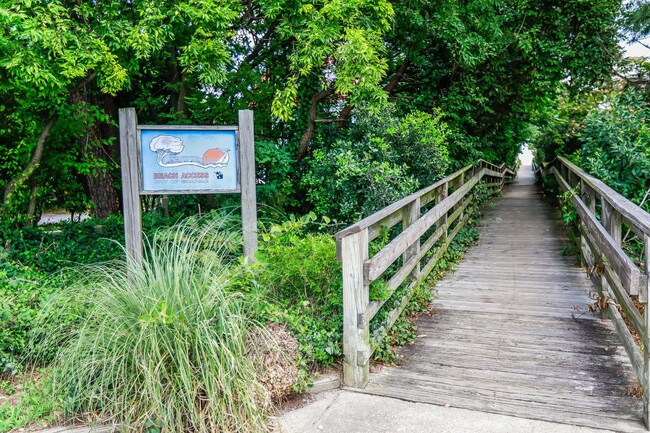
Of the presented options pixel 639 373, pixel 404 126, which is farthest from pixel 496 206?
pixel 639 373

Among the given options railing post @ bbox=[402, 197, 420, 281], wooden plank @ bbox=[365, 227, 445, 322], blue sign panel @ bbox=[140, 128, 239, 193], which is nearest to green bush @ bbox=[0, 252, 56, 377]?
blue sign panel @ bbox=[140, 128, 239, 193]

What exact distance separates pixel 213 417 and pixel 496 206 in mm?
10249

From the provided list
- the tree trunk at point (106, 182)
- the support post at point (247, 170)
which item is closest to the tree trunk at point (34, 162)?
the tree trunk at point (106, 182)

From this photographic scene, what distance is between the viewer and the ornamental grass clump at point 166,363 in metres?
2.61

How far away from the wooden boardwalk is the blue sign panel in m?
2.15

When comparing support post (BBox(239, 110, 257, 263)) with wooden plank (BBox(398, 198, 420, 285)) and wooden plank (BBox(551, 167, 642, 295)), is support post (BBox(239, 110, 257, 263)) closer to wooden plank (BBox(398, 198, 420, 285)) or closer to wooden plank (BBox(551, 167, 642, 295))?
wooden plank (BBox(398, 198, 420, 285))

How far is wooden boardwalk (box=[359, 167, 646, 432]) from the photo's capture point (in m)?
3.01

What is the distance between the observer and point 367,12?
19.7 feet

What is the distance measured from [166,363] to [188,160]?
1964 millimetres

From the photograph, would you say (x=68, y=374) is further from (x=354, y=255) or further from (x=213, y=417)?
(x=354, y=255)

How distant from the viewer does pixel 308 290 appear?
394 cm

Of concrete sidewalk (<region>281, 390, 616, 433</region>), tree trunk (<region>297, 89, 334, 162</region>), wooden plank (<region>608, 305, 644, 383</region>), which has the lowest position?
concrete sidewalk (<region>281, 390, 616, 433</region>)

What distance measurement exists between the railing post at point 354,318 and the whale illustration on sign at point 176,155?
5.37 ft

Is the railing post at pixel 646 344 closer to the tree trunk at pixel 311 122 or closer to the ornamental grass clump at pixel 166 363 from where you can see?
the ornamental grass clump at pixel 166 363
